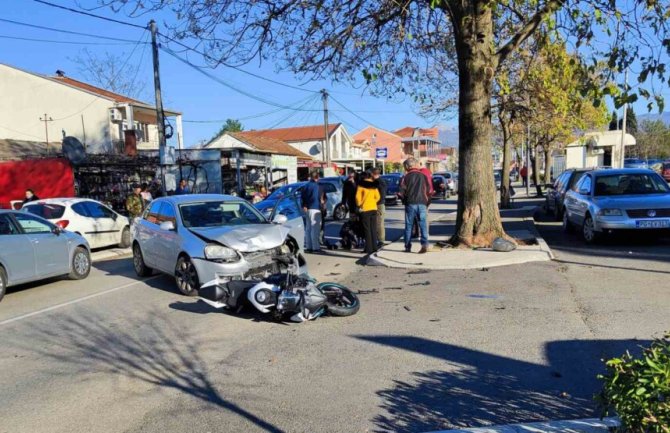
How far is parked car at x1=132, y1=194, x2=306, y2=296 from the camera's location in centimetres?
798

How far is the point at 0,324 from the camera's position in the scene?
735cm

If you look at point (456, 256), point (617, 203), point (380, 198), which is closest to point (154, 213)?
point (380, 198)

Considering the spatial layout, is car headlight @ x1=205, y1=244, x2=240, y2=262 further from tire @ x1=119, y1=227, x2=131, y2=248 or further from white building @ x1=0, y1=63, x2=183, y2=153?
white building @ x1=0, y1=63, x2=183, y2=153

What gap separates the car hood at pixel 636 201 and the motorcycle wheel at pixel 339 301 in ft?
23.0

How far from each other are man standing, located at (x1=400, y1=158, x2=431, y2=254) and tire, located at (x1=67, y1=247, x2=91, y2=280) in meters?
6.32

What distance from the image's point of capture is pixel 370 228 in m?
11.8

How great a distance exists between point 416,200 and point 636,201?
4.48 m

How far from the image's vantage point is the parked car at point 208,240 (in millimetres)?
7984

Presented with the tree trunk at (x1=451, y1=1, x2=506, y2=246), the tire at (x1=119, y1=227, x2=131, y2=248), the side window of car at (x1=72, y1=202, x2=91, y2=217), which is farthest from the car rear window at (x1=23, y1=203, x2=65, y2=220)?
the tree trunk at (x1=451, y1=1, x2=506, y2=246)

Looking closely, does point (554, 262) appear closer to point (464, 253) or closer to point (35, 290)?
point (464, 253)

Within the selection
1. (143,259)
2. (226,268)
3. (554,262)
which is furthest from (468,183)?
(143,259)

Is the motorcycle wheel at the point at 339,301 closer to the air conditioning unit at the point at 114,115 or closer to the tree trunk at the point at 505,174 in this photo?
the tree trunk at the point at 505,174

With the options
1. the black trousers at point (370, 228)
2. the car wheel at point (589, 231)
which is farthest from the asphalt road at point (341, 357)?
the car wheel at point (589, 231)

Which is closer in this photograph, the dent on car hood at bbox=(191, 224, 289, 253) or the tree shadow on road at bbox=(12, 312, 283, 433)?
the tree shadow on road at bbox=(12, 312, 283, 433)
